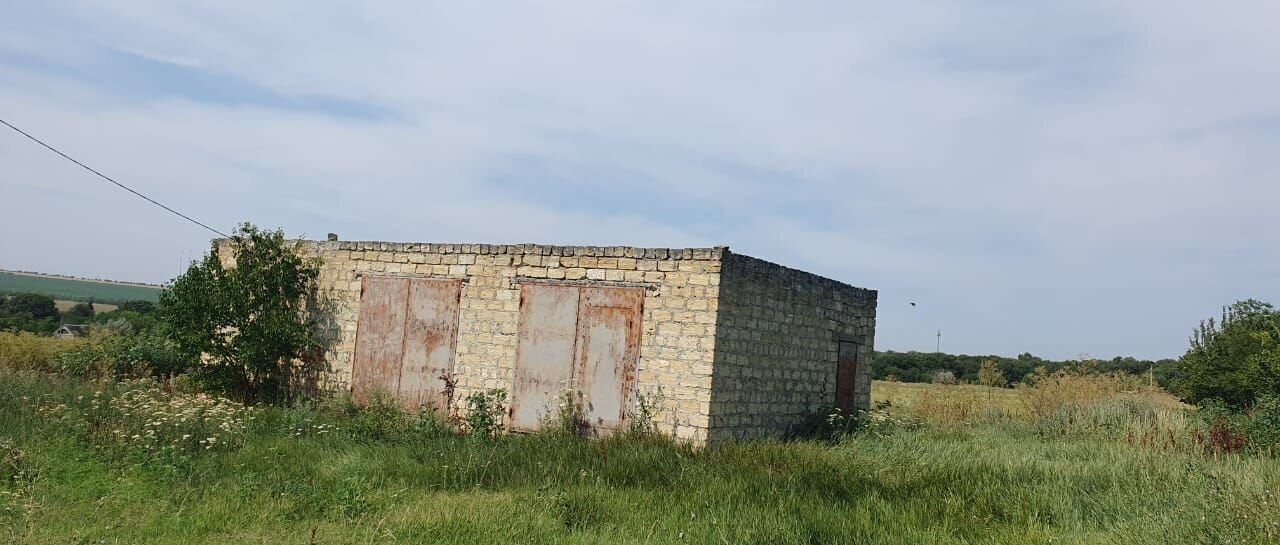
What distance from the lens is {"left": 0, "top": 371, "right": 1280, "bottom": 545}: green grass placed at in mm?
7324

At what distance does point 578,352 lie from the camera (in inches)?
488

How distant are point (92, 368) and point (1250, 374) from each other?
19.1m

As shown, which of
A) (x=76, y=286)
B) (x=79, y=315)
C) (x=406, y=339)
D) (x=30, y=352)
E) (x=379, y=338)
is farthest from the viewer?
(x=76, y=286)

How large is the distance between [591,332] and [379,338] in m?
3.54

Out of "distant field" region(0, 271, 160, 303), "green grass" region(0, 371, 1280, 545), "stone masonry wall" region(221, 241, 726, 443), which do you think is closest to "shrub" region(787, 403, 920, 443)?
"green grass" region(0, 371, 1280, 545)

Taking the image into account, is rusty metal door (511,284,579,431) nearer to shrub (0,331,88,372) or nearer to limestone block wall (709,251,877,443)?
limestone block wall (709,251,877,443)

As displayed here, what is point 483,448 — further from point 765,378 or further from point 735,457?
point 765,378

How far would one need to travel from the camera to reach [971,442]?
1310cm

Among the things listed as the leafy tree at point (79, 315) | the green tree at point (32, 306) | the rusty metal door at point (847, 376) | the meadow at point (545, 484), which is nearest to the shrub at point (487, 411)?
the meadow at point (545, 484)

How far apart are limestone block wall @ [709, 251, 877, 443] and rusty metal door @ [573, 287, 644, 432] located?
1.15m

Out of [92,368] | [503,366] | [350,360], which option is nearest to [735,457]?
[503,366]

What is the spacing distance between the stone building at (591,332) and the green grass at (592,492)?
0.96 m

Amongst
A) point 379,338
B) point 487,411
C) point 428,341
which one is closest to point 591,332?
point 487,411

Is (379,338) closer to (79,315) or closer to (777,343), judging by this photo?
(777,343)
